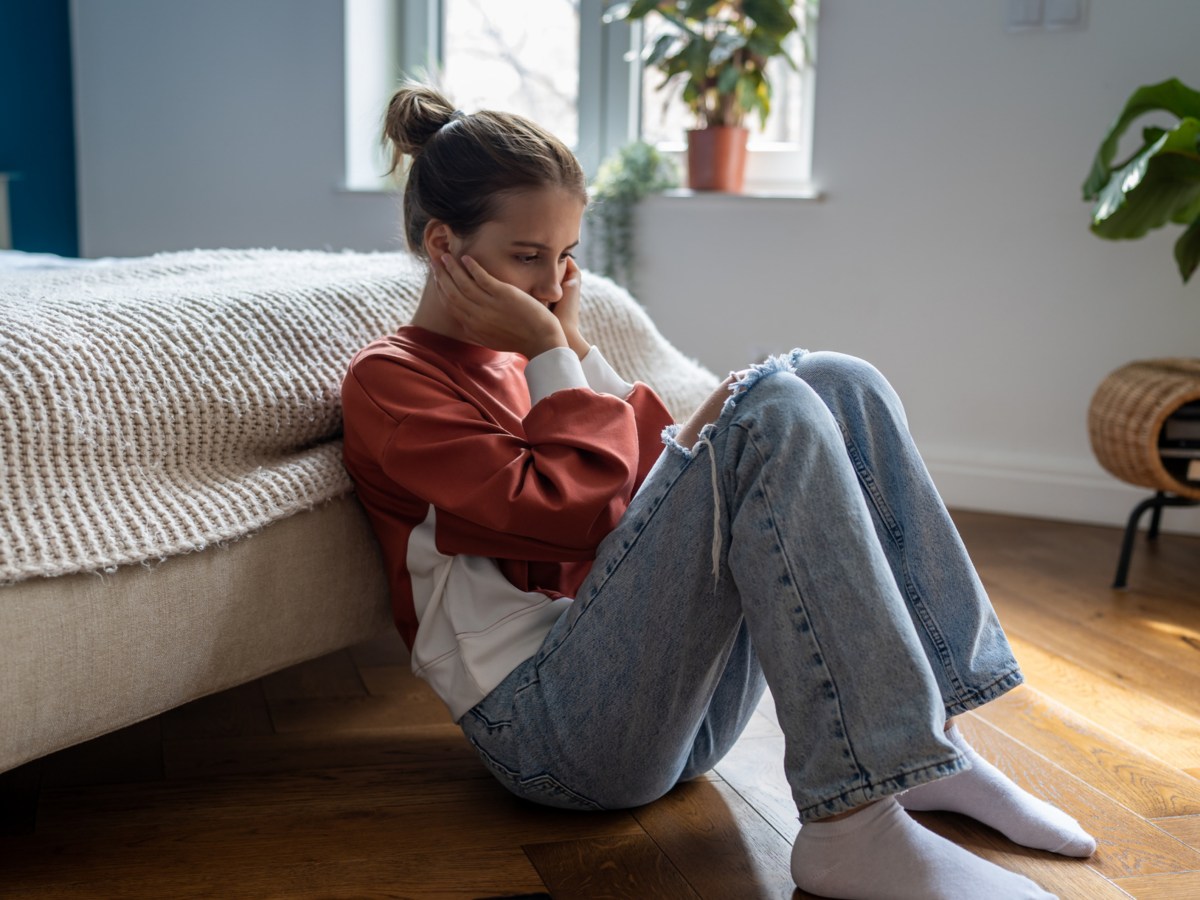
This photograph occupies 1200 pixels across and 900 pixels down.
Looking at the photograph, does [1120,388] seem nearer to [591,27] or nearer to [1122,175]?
[1122,175]

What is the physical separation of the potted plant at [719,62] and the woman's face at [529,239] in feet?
6.11

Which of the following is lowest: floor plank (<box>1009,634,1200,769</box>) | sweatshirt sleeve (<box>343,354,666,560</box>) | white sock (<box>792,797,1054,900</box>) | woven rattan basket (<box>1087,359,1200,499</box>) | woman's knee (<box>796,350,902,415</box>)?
floor plank (<box>1009,634,1200,769</box>)

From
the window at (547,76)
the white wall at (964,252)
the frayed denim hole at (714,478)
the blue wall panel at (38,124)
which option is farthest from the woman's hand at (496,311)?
the blue wall panel at (38,124)

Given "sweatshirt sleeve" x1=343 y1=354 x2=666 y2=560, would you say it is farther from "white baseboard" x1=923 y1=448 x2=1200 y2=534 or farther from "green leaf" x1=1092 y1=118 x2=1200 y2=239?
"white baseboard" x1=923 y1=448 x2=1200 y2=534

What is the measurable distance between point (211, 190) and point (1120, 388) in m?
2.71

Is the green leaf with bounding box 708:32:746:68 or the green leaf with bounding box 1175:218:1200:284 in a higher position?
the green leaf with bounding box 708:32:746:68

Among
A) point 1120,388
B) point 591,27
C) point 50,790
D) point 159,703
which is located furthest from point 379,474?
point 591,27

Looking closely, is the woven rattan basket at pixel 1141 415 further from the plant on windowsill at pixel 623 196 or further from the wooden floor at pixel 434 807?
the plant on windowsill at pixel 623 196

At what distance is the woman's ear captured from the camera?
122 centimetres

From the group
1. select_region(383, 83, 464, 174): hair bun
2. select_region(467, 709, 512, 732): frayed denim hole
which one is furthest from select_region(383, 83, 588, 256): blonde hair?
select_region(467, 709, 512, 732): frayed denim hole

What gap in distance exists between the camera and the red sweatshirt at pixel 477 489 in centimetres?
109

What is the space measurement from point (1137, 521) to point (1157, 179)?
2.10 feet

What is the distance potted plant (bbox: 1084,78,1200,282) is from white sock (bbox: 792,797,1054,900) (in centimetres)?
156

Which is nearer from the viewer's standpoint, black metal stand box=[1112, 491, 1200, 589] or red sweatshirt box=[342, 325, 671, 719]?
red sweatshirt box=[342, 325, 671, 719]
